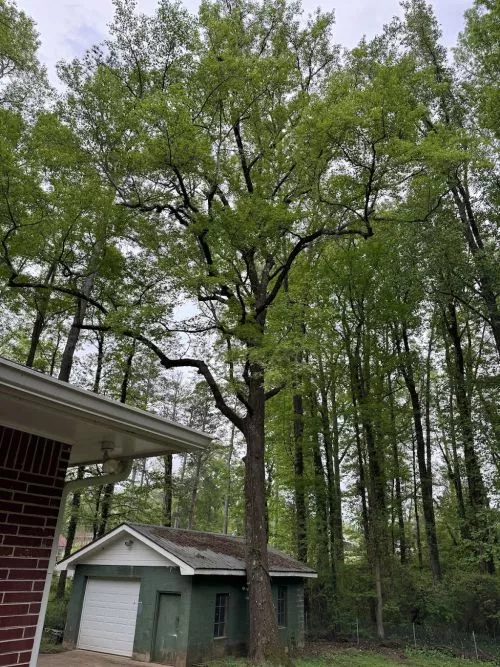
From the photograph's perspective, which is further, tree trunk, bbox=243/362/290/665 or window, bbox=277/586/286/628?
window, bbox=277/586/286/628

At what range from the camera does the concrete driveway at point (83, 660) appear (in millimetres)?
10291

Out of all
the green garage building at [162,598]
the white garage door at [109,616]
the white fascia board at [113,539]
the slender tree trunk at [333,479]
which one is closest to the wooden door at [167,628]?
the green garage building at [162,598]

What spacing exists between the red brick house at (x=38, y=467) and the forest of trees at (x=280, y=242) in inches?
236

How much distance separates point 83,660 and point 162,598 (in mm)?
2092

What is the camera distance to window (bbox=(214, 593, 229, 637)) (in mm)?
11562

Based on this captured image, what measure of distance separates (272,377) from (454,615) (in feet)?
35.7

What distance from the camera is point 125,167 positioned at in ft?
37.3

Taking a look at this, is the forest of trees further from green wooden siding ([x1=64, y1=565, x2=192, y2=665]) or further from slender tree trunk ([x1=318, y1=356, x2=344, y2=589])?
green wooden siding ([x1=64, y1=565, x2=192, y2=665])

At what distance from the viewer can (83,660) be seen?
1087 centimetres

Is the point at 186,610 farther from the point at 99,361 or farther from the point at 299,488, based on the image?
the point at 99,361

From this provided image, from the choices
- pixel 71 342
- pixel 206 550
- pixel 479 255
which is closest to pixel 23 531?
pixel 206 550

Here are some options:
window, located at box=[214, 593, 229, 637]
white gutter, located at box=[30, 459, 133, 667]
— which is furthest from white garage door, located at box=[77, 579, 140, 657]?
white gutter, located at box=[30, 459, 133, 667]

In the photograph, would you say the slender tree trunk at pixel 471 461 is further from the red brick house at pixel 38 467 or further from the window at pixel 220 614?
the red brick house at pixel 38 467

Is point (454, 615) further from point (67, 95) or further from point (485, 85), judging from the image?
point (67, 95)
